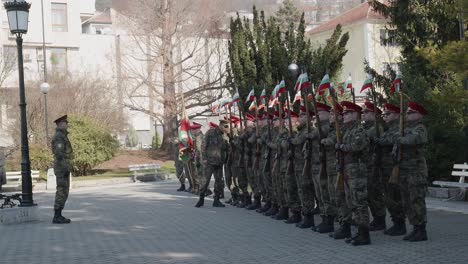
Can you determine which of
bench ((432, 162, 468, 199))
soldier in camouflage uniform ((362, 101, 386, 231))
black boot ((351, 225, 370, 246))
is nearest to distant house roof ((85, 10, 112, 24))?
bench ((432, 162, 468, 199))

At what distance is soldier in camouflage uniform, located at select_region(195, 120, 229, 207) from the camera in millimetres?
15766

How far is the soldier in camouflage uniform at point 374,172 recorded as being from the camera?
10289 millimetres

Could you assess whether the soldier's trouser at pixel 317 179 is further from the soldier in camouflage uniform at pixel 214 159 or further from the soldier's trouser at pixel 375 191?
the soldier in camouflage uniform at pixel 214 159

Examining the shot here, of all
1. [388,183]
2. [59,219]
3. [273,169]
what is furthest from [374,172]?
[59,219]

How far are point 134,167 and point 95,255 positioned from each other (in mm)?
17815

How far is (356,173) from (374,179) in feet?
3.21

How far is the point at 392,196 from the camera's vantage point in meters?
10.4

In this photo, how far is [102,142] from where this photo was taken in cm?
2983

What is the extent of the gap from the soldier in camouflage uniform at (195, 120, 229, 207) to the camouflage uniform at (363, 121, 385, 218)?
18.7ft

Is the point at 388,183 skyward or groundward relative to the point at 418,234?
skyward

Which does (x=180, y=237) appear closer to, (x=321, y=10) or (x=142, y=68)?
(x=142, y=68)

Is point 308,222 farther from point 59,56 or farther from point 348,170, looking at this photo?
point 59,56

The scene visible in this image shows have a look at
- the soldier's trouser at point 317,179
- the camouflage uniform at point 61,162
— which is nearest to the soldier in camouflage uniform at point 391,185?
the soldier's trouser at point 317,179

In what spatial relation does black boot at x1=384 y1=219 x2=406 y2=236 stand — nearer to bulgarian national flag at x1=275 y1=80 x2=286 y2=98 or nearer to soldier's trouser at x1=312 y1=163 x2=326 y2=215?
soldier's trouser at x1=312 y1=163 x2=326 y2=215
